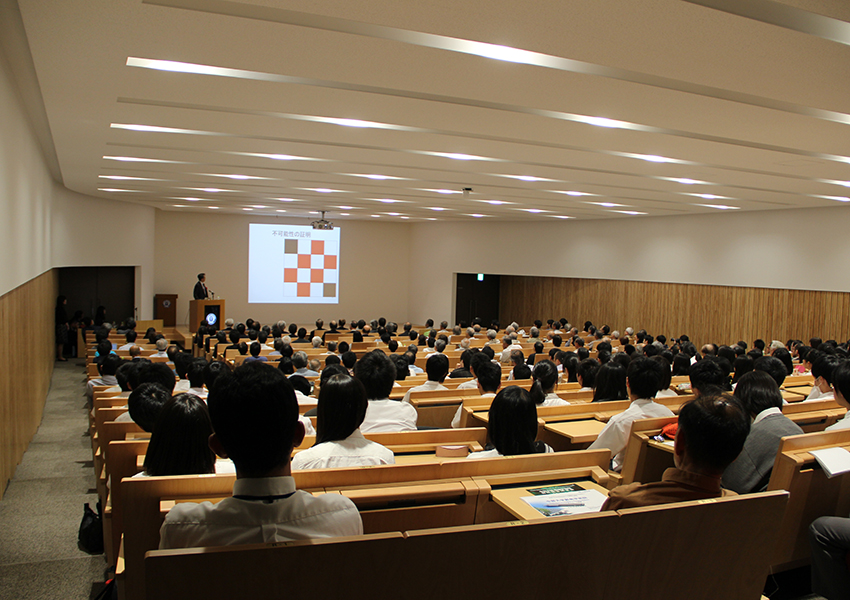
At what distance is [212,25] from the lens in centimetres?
321

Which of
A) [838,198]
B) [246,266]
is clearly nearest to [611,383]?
[838,198]

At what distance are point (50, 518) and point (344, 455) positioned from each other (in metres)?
3.36

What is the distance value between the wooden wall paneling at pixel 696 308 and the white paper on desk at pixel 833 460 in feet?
31.9

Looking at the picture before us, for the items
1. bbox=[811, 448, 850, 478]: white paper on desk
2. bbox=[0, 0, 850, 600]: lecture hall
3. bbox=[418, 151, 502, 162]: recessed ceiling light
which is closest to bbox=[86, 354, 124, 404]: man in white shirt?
bbox=[0, 0, 850, 600]: lecture hall

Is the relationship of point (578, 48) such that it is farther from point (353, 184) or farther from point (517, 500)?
point (353, 184)

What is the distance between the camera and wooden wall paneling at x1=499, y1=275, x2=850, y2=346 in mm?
11352

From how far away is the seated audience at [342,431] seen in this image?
2.74m

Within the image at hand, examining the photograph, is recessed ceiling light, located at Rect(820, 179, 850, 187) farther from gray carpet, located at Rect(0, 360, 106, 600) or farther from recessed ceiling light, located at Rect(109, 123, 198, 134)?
gray carpet, located at Rect(0, 360, 106, 600)

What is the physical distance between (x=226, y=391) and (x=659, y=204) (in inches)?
448

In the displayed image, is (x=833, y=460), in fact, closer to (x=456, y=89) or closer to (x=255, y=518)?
(x=255, y=518)

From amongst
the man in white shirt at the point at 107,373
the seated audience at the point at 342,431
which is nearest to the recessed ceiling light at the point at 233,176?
the man in white shirt at the point at 107,373

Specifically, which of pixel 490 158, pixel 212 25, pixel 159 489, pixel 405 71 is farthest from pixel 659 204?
pixel 159 489

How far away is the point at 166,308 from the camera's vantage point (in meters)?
17.0

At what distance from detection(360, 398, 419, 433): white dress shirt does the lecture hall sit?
0.23ft
